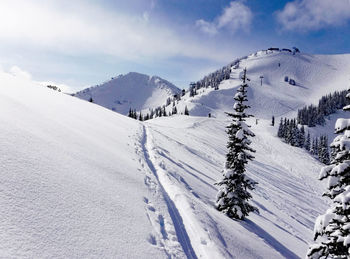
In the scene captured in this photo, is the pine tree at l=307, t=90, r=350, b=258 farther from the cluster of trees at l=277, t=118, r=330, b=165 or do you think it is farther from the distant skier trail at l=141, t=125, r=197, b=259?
the cluster of trees at l=277, t=118, r=330, b=165

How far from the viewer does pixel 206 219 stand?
10.9 m

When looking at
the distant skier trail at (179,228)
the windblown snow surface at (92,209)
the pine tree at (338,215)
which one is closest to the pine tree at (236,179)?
the windblown snow surface at (92,209)

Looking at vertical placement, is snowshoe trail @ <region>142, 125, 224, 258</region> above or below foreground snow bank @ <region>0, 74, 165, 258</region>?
below

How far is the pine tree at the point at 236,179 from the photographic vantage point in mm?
14461

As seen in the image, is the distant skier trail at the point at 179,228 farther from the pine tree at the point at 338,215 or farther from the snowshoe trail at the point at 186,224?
the pine tree at the point at 338,215

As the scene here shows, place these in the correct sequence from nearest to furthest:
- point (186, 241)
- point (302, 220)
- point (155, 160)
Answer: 1. point (186, 241)
2. point (155, 160)
3. point (302, 220)

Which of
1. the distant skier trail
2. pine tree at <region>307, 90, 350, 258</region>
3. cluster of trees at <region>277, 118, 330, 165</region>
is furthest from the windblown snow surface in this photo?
cluster of trees at <region>277, 118, 330, 165</region>

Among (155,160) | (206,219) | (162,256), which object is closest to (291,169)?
(155,160)

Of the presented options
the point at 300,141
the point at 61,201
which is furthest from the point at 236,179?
the point at 300,141

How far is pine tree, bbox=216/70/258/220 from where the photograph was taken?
14.5 metres

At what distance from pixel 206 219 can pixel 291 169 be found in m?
49.6

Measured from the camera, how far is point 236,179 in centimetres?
1482

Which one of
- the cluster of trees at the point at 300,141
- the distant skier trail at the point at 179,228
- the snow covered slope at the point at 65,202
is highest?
the cluster of trees at the point at 300,141

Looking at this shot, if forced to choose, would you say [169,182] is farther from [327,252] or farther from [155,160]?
[327,252]
